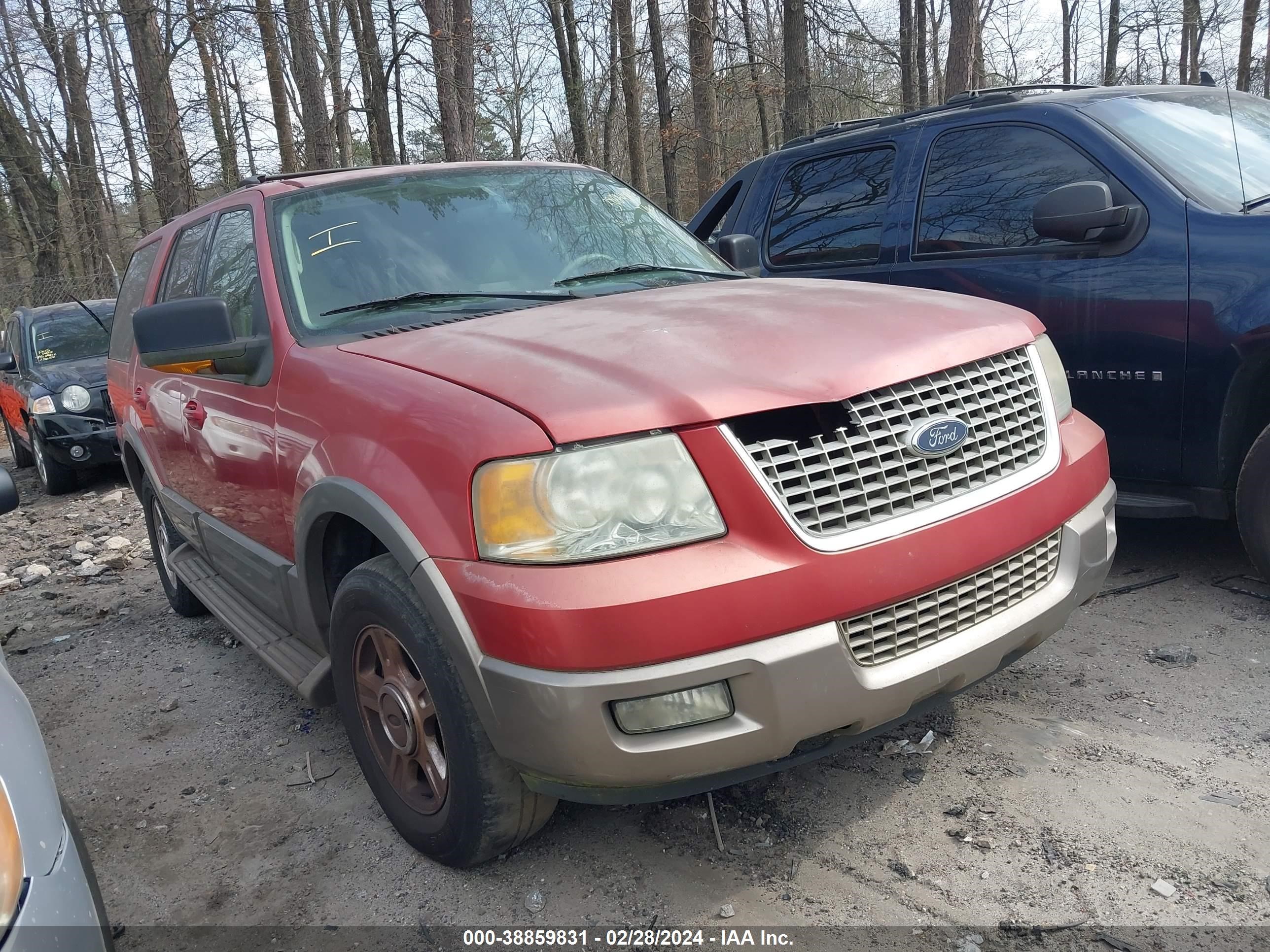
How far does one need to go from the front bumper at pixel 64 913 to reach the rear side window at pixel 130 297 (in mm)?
3574

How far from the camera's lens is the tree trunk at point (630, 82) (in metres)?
20.0

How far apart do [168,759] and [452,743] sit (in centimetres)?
182

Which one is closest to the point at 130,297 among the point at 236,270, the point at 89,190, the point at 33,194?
the point at 236,270

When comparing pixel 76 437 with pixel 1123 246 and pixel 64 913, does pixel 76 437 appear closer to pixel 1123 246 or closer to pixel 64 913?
pixel 64 913

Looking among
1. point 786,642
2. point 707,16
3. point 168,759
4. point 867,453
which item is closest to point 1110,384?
point 867,453

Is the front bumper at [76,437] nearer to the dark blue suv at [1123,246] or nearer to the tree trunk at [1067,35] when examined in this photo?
the dark blue suv at [1123,246]

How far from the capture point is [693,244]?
3895mm

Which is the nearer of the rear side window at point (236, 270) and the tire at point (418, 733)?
the tire at point (418, 733)

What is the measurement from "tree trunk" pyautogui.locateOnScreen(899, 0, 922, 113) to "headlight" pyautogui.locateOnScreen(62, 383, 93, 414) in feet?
47.6

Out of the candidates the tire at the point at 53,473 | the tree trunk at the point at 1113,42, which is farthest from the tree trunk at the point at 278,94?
the tree trunk at the point at 1113,42

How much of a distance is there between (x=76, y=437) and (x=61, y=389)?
0.59 metres

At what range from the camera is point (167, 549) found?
4.91 m

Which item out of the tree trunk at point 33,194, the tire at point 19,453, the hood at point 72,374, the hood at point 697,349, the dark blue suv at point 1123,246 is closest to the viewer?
the hood at point 697,349

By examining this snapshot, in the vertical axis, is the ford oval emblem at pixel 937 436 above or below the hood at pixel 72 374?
above
